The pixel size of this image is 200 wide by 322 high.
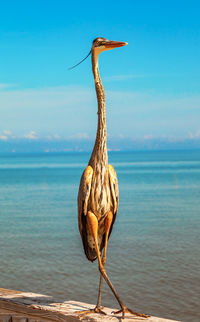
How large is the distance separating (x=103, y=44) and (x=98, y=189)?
1489 mm

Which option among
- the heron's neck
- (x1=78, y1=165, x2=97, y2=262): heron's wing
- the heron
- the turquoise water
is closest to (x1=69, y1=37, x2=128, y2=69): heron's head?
the heron

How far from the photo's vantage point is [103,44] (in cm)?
418

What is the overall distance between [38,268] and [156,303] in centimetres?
275

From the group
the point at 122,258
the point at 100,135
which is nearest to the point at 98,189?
the point at 100,135

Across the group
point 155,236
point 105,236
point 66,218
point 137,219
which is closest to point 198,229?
point 155,236

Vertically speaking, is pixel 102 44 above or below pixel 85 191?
above

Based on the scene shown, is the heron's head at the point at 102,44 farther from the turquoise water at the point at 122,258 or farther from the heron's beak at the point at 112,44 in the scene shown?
Answer: the turquoise water at the point at 122,258

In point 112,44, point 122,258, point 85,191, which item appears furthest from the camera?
point 122,258

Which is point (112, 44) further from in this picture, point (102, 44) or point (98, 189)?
point (98, 189)

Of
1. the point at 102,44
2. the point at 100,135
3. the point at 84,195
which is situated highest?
the point at 102,44

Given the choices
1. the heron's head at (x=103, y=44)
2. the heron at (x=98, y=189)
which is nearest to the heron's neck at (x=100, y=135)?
the heron at (x=98, y=189)

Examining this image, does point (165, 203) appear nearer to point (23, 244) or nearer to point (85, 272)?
point (23, 244)

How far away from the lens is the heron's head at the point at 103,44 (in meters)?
4.18

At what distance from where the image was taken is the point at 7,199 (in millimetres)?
19719
